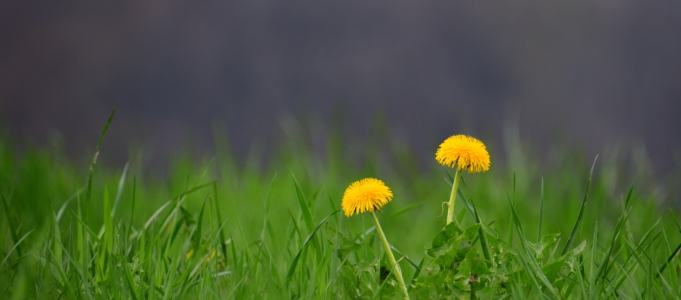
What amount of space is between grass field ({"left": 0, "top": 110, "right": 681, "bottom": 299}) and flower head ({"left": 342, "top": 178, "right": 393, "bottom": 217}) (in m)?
0.09

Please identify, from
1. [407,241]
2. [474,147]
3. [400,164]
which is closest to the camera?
[474,147]

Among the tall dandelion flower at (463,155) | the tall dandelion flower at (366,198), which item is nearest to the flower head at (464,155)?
the tall dandelion flower at (463,155)

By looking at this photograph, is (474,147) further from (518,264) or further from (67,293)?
(67,293)

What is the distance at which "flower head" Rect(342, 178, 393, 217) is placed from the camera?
1.04 m

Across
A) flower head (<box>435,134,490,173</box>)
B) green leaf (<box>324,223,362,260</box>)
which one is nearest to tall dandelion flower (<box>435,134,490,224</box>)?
flower head (<box>435,134,490,173</box>)

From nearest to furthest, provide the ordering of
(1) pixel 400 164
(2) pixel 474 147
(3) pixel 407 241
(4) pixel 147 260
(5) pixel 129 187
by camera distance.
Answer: (2) pixel 474 147, (4) pixel 147 260, (3) pixel 407 241, (5) pixel 129 187, (1) pixel 400 164

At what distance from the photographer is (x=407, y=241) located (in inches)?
82.7

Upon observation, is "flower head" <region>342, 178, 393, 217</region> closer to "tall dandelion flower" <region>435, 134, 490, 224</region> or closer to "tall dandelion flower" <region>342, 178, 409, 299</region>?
"tall dandelion flower" <region>342, 178, 409, 299</region>

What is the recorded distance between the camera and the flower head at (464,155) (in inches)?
42.1

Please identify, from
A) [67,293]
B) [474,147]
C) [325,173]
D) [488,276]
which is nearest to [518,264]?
[488,276]

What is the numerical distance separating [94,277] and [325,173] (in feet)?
4.62

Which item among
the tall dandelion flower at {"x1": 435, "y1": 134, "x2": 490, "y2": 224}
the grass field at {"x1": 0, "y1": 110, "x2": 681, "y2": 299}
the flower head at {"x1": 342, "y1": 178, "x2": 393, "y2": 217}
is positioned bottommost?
the grass field at {"x1": 0, "y1": 110, "x2": 681, "y2": 299}

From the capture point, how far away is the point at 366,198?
1049 millimetres

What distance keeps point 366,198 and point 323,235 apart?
1.91ft
